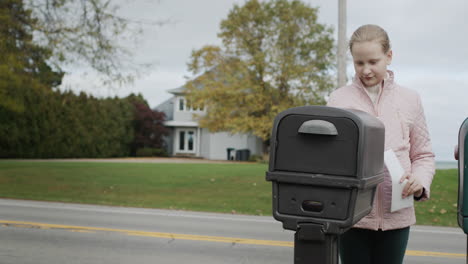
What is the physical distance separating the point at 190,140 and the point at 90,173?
21.4 m

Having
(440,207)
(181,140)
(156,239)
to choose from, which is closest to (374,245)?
(156,239)

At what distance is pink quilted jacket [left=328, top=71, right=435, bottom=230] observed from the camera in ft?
7.15

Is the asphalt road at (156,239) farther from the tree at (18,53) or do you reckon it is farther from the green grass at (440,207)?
the tree at (18,53)

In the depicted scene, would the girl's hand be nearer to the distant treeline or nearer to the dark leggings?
the dark leggings

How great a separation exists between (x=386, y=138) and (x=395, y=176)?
18 cm

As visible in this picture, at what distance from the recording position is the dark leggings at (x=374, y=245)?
223 cm

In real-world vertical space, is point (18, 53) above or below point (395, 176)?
above

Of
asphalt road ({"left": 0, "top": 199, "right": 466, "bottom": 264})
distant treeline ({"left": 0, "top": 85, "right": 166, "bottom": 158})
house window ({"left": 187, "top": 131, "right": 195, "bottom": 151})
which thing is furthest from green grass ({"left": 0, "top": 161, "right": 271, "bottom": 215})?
house window ({"left": 187, "top": 131, "right": 195, "bottom": 151})

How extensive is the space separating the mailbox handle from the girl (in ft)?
1.23

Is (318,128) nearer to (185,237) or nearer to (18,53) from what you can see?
(185,237)

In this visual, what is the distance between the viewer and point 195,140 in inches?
1453

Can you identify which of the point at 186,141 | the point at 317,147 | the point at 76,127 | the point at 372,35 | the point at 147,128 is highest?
the point at 147,128

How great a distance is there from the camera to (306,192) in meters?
1.96

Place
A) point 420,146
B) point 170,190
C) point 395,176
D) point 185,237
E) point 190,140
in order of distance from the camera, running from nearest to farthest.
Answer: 1. point 395,176
2. point 420,146
3. point 185,237
4. point 170,190
5. point 190,140
